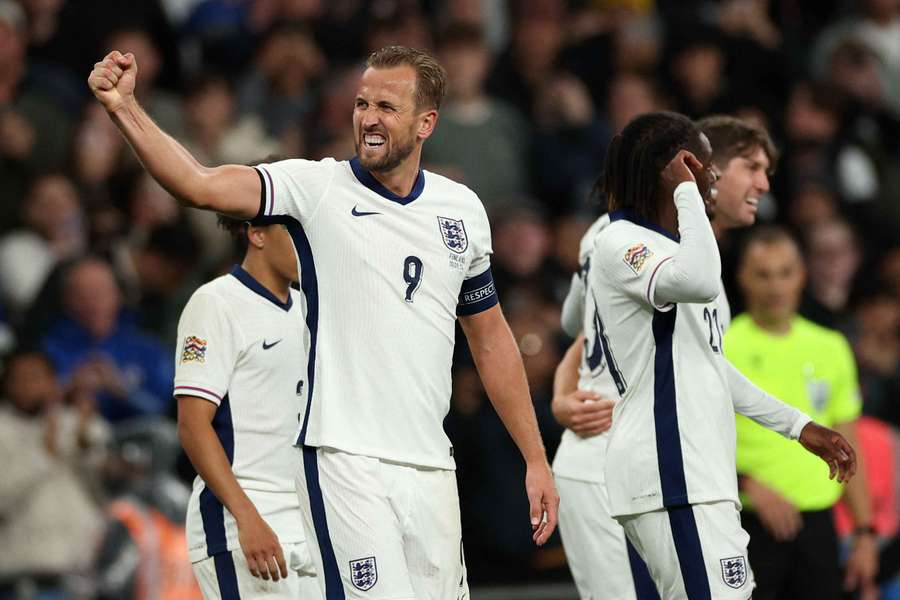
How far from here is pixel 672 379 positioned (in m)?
5.41

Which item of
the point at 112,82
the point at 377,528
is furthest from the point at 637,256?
the point at 112,82

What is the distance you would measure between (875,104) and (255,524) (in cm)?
902

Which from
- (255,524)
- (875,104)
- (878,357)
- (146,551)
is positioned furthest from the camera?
(875,104)

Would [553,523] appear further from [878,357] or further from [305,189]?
[878,357]

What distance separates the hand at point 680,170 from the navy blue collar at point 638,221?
0.14 m

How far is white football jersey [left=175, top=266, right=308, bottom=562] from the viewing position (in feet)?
19.2

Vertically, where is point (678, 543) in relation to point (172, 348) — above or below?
below

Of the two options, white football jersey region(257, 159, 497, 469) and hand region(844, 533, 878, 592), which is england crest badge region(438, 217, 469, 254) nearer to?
white football jersey region(257, 159, 497, 469)

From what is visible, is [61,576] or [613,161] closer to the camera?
[613,161]

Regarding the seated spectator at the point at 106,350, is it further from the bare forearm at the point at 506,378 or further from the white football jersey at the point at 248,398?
the bare forearm at the point at 506,378

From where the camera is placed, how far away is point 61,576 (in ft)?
30.4

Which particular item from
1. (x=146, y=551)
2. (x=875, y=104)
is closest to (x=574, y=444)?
(x=146, y=551)

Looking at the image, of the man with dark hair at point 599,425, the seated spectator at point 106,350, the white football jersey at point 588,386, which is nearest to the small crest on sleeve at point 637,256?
the white football jersey at point 588,386

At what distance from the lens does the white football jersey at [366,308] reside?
512 centimetres
